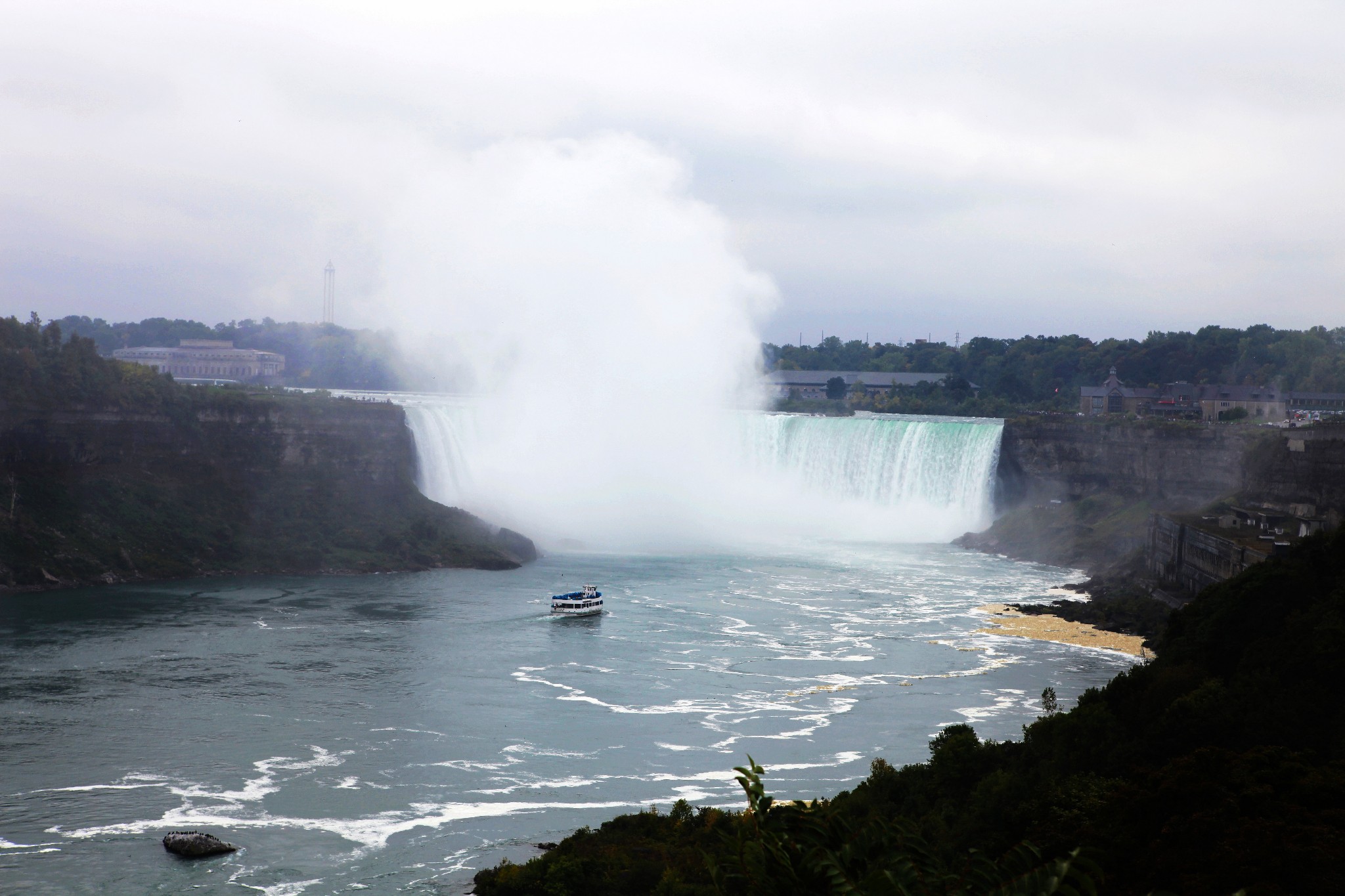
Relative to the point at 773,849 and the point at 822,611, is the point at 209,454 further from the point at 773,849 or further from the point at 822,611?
the point at 773,849

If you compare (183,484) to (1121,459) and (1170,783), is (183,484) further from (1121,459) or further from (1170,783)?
(1170,783)

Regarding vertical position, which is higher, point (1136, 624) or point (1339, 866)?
point (1339, 866)

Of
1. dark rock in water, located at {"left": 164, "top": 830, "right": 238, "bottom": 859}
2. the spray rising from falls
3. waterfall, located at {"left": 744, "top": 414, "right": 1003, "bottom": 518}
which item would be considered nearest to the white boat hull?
the spray rising from falls

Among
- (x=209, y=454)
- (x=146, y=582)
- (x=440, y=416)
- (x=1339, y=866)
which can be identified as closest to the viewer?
(x=1339, y=866)

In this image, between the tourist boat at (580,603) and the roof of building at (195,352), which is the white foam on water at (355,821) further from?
the roof of building at (195,352)

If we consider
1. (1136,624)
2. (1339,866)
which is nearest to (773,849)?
(1339,866)

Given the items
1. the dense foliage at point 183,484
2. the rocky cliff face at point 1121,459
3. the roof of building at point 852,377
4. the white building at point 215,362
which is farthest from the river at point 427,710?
the white building at point 215,362

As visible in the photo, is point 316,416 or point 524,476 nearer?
point 316,416
